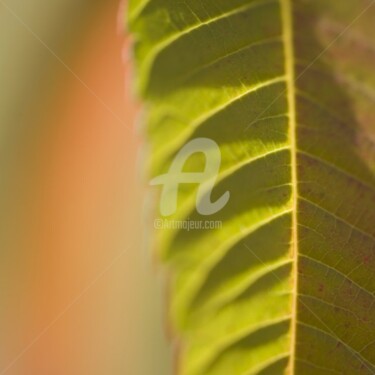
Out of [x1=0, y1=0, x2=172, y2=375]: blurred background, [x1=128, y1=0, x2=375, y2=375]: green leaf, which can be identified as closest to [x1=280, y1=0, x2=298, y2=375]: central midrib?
[x1=128, y1=0, x2=375, y2=375]: green leaf

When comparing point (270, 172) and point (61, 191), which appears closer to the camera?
point (270, 172)

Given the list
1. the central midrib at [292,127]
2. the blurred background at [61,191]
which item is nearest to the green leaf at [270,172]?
the central midrib at [292,127]
